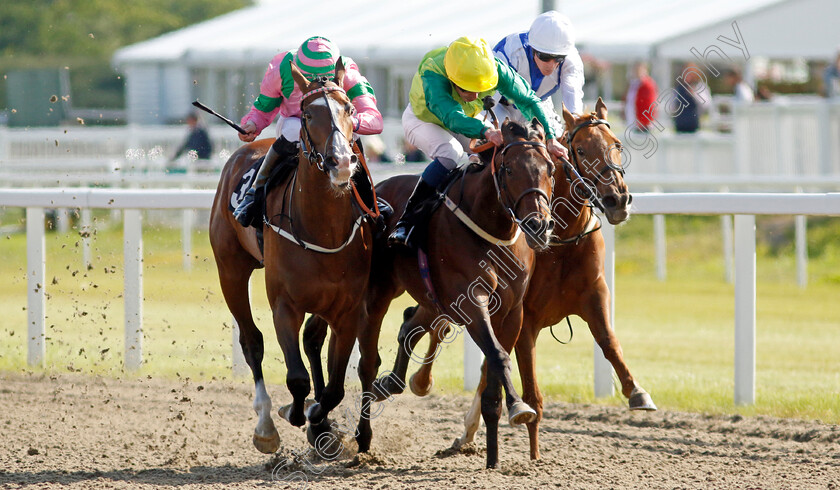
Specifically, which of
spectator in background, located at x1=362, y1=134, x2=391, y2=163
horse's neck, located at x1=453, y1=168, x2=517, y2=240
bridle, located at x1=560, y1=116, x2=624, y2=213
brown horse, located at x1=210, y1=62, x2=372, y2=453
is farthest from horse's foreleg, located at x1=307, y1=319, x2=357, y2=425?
spectator in background, located at x1=362, y1=134, x2=391, y2=163

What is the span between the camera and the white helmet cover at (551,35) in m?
5.70

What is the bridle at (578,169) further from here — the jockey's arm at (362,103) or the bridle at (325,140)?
the bridle at (325,140)

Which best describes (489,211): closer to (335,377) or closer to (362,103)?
(362,103)

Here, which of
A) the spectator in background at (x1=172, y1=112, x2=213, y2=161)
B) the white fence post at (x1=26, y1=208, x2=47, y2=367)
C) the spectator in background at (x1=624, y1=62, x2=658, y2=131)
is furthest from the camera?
the spectator in background at (x1=172, y1=112, x2=213, y2=161)

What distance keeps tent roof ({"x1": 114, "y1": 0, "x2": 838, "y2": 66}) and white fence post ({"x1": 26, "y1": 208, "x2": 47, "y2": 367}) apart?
1162 cm

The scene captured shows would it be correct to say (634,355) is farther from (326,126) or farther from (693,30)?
(693,30)

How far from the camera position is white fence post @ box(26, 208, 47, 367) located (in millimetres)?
7711

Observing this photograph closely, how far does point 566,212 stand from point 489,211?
46cm

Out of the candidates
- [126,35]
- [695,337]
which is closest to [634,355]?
[695,337]

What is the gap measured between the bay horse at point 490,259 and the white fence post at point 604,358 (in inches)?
64.0

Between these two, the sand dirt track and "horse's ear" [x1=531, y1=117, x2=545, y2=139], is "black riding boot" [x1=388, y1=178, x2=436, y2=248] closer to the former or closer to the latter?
"horse's ear" [x1=531, y1=117, x2=545, y2=139]

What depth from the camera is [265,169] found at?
5.59 meters

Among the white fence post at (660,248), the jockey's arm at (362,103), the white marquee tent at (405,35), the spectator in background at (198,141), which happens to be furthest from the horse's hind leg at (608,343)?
the white marquee tent at (405,35)

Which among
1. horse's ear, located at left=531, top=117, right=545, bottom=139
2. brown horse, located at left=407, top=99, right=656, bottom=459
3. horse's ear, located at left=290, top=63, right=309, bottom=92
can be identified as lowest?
brown horse, located at left=407, top=99, right=656, bottom=459
